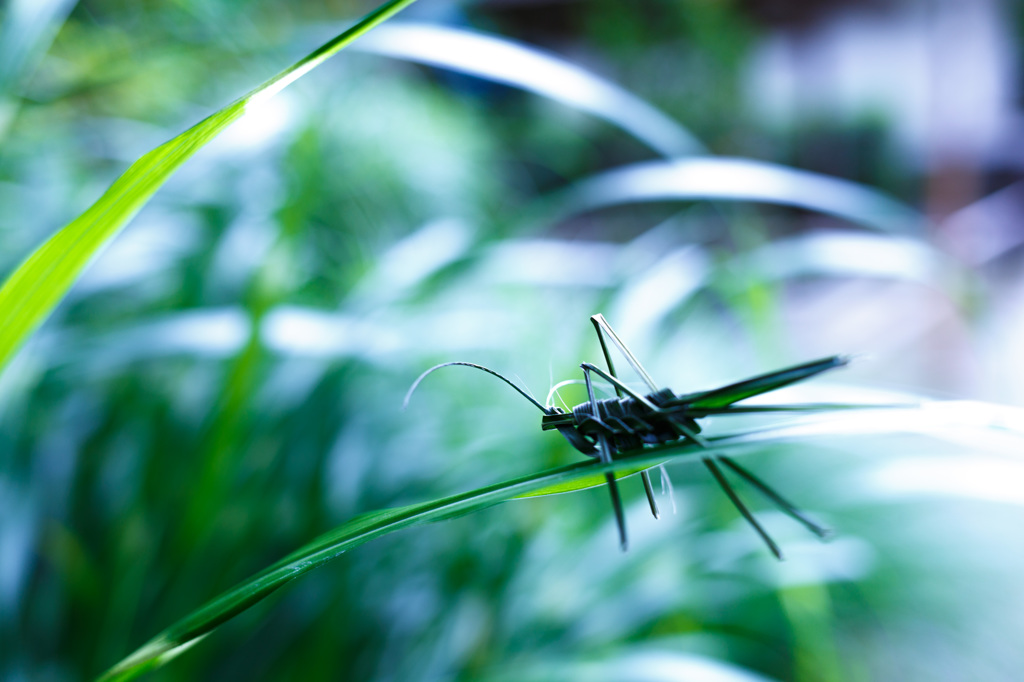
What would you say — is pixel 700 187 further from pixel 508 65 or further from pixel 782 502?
pixel 782 502

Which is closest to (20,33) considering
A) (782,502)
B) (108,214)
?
(108,214)

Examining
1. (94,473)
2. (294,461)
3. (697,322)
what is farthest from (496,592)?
(697,322)

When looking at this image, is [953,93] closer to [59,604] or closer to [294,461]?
[294,461]

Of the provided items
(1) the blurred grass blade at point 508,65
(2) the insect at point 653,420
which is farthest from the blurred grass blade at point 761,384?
(1) the blurred grass blade at point 508,65

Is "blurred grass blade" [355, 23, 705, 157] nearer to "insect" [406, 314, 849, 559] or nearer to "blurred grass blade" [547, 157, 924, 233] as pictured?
"blurred grass blade" [547, 157, 924, 233]

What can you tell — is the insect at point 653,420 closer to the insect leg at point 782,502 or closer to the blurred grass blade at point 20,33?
the insect leg at point 782,502

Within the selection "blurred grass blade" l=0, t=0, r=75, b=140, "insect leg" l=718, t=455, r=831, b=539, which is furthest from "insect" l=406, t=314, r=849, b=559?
"blurred grass blade" l=0, t=0, r=75, b=140
